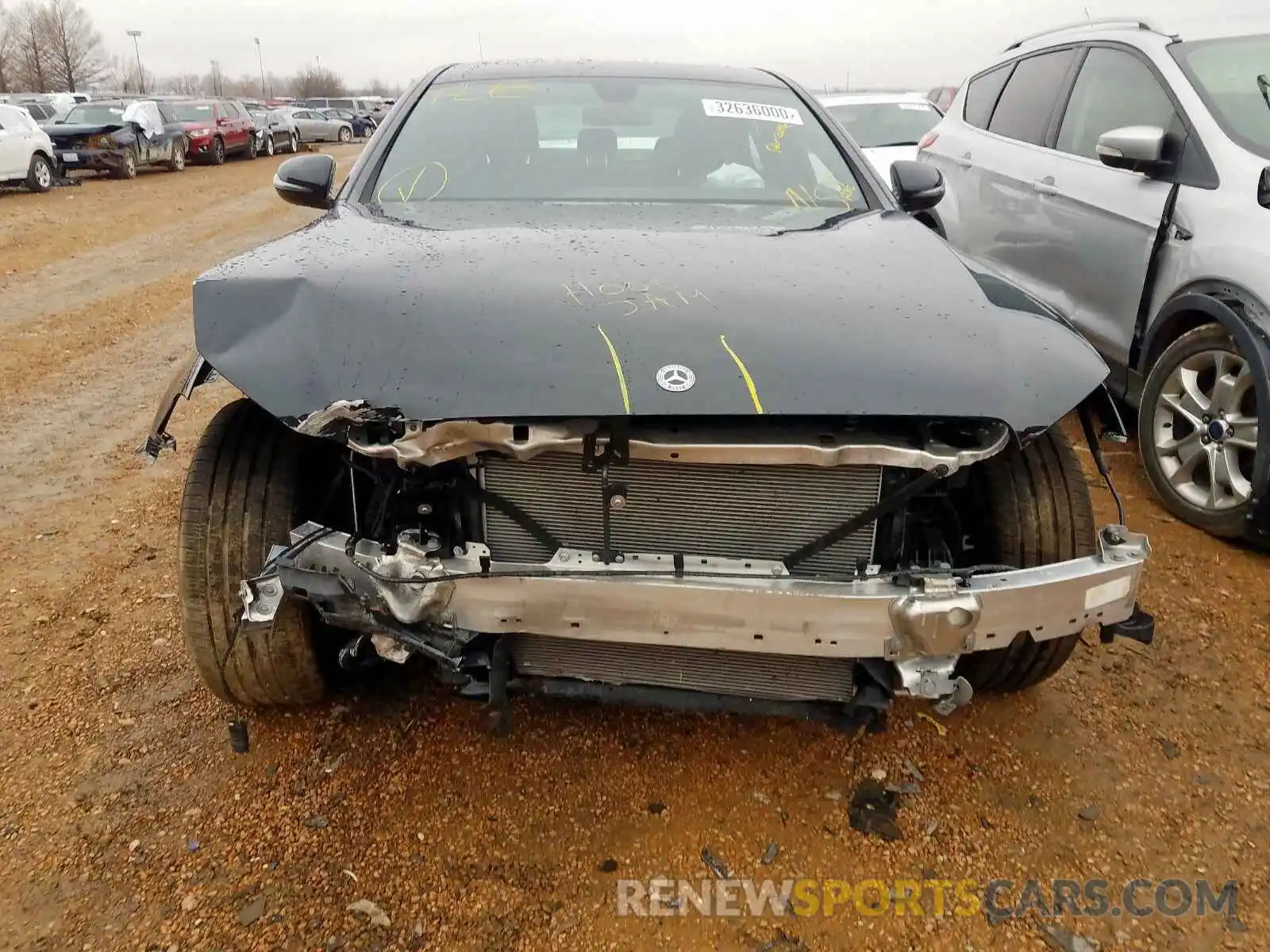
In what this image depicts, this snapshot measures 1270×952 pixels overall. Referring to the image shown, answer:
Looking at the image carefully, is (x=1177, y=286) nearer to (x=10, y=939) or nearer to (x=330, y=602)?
(x=330, y=602)

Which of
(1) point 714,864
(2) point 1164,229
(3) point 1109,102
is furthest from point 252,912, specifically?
(3) point 1109,102

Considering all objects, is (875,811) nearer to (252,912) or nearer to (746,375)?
(746,375)

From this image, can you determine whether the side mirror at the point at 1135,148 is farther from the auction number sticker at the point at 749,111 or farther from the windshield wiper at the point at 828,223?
the windshield wiper at the point at 828,223

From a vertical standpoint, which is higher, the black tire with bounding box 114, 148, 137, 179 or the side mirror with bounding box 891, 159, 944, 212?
the side mirror with bounding box 891, 159, 944, 212

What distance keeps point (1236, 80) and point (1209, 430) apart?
60.6 inches

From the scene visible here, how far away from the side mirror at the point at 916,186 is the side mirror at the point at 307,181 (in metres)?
1.92

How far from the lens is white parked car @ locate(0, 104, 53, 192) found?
1373 cm

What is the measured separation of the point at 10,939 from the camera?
6.06 ft

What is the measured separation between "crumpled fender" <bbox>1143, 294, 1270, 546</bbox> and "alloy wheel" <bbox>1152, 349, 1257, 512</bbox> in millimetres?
68

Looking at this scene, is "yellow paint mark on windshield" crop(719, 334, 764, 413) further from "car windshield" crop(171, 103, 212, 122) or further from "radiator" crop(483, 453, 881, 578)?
"car windshield" crop(171, 103, 212, 122)

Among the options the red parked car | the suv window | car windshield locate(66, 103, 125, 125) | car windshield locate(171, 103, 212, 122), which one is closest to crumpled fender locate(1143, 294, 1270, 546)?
the suv window

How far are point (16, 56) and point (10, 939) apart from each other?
76.0 meters

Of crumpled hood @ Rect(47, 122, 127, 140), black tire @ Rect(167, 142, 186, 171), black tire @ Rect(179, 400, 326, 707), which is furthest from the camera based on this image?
black tire @ Rect(167, 142, 186, 171)

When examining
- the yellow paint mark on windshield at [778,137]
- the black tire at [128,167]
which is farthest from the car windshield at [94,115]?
the yellow paint mark on windshield at [778,137]
